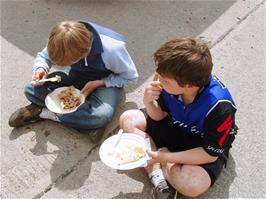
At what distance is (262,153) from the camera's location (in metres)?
2.32

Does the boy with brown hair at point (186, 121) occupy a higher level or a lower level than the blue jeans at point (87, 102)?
higher

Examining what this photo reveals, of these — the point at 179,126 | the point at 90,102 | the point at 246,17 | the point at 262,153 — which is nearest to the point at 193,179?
the point at 179,126

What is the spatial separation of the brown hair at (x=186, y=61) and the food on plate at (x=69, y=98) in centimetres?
69

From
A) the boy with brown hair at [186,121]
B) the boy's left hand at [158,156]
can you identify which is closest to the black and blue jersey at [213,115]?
the boy with brown hair at [186,121]

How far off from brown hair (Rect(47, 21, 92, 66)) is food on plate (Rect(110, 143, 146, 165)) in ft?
1.76

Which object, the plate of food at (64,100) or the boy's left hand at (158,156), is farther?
the plate of food at (64,100)

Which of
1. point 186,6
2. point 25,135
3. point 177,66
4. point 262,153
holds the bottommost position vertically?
point 25,135

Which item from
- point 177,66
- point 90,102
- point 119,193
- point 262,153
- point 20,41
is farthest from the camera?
point 20,41

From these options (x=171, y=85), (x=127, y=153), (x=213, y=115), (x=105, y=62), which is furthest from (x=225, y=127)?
(x=105, y=62)

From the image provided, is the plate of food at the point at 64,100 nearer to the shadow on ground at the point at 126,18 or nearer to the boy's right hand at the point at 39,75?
the boy's right hand at the point at 39,75

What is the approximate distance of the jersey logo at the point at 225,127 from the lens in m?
1.92

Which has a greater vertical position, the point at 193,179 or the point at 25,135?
the point at 193,179

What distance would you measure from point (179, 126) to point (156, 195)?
1.24 feet

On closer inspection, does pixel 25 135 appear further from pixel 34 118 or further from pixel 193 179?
pixel 193 179
